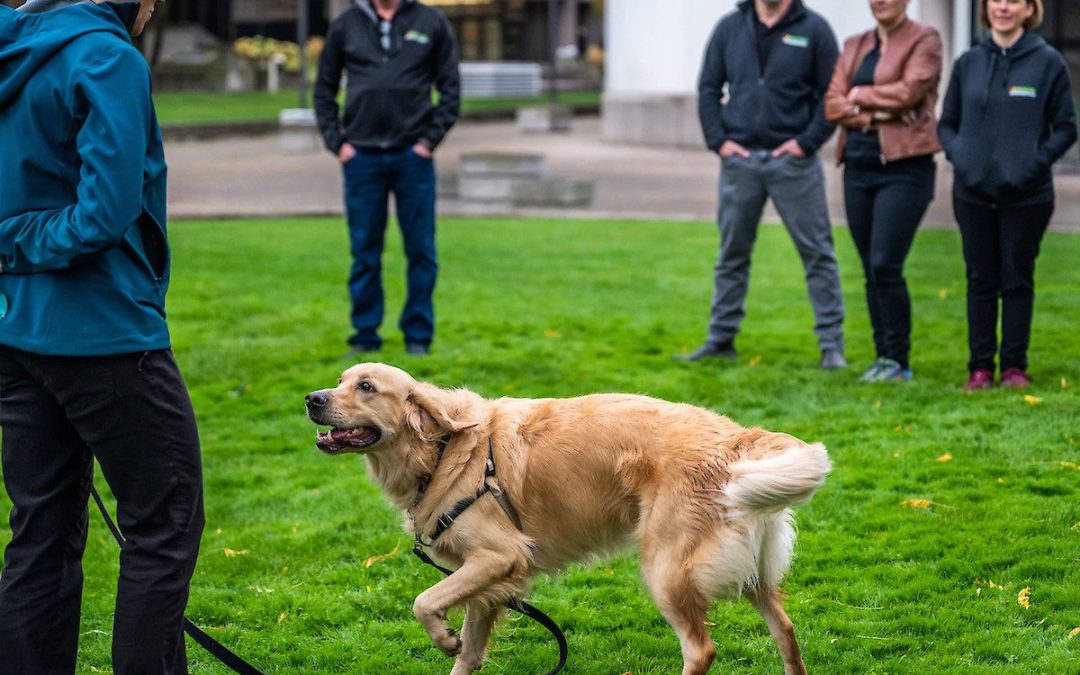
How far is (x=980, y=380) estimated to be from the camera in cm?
784

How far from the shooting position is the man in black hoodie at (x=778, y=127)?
8359 mm

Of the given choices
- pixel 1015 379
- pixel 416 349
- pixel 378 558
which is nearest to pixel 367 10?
pixel 416 349

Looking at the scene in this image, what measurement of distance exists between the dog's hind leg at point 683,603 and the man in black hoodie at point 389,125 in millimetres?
5343

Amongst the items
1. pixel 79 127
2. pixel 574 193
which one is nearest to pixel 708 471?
pixel 79 127

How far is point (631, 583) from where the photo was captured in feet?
17.6

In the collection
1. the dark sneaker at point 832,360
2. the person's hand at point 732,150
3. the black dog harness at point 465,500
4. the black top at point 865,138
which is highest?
the black top at point 865,138

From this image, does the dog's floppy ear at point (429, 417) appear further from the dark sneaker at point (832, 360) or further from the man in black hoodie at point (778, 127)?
the dark sneaker at point (832, 360)

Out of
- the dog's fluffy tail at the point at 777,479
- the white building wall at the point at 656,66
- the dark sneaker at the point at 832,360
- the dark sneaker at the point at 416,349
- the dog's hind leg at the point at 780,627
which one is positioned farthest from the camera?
the white building wall at the point at 656,66

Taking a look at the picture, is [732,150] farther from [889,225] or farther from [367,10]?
[367,10]

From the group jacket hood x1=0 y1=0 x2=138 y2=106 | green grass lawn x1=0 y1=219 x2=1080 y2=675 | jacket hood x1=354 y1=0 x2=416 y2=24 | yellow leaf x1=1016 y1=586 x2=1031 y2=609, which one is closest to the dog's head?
green grass lawn x1=0 y1=219 x2=1080 y2=675

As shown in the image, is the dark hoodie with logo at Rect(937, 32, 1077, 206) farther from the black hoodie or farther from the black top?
the black hoodie

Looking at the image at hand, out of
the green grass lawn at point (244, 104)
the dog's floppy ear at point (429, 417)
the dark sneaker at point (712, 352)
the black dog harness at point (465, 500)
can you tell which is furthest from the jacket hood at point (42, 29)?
the green grass lawn at point (244, 104)

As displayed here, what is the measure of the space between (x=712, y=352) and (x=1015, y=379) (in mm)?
2054

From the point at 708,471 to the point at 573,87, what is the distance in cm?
5587
